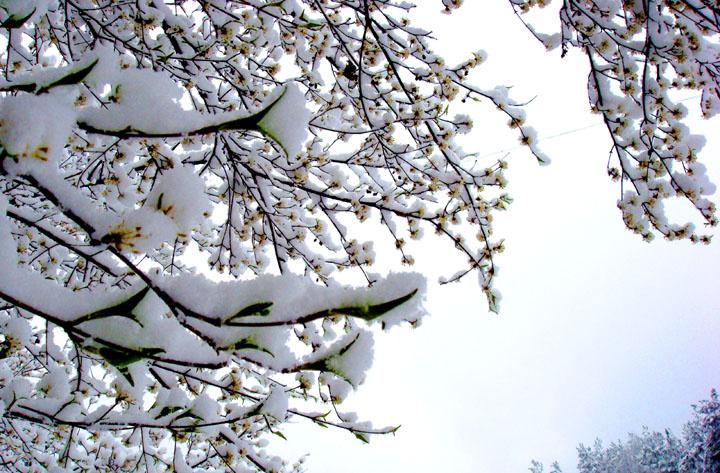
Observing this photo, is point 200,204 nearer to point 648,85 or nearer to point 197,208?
point 197,208

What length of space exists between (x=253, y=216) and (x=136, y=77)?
94.7 inches

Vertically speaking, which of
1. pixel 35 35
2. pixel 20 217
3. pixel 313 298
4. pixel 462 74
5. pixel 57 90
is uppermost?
pixel 35 35

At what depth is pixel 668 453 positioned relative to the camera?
2534 centimetres

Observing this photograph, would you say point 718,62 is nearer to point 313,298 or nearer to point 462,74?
point 462,74

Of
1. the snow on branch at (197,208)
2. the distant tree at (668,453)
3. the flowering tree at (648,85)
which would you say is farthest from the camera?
the distant tree at (668,453)

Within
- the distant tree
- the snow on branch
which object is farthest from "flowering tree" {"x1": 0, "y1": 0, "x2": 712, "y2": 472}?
the distant tree

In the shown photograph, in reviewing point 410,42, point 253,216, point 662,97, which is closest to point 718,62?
point 662,97

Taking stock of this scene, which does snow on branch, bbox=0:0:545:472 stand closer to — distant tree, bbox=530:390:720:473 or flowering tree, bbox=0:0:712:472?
flowering tree, bbox=0:0:712:472

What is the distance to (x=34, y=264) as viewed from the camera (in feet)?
11.1

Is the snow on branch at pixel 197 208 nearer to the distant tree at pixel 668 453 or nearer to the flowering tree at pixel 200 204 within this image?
the flowering tree at pixel 200 204

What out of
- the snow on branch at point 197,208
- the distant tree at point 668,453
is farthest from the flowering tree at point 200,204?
the distant tree at point 668,453

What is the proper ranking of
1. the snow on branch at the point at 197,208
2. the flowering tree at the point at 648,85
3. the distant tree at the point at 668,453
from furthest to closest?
the distant tree at the point at 668,453
the flowering tree at the point at 648,85
the snow on branch at the point at 197,208

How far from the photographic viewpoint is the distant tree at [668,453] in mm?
14578

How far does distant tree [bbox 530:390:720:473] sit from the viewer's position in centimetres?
1458
